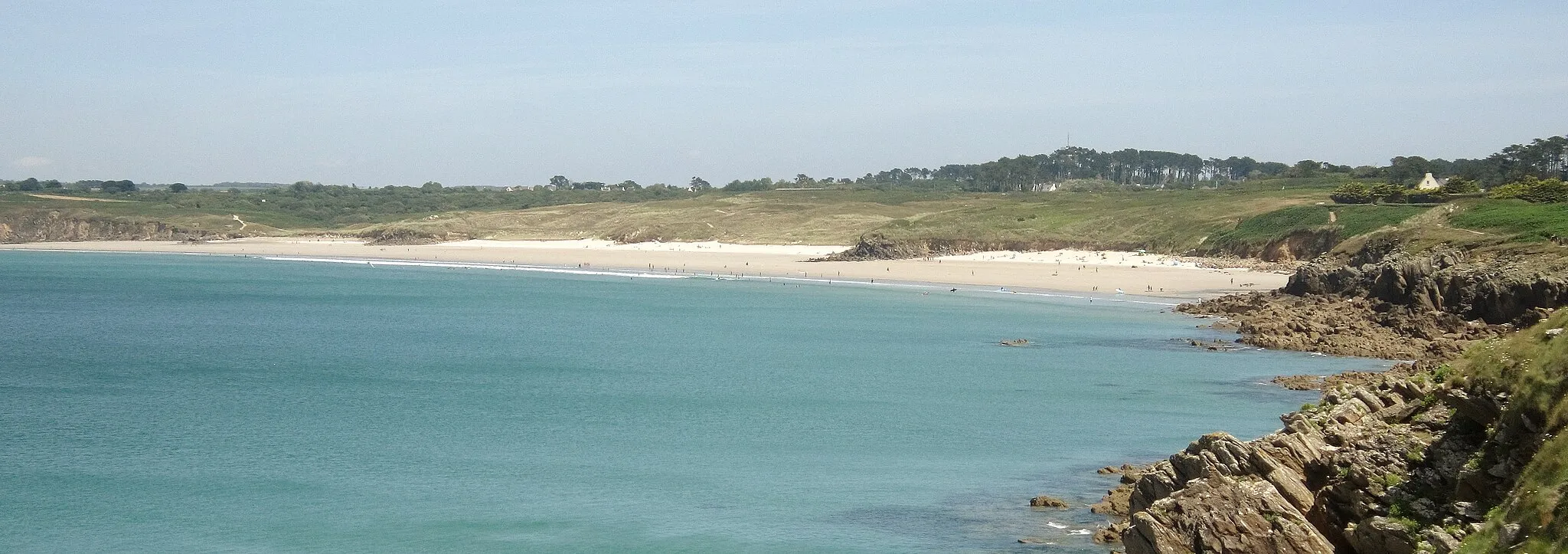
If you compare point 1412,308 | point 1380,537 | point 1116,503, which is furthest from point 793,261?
point 1380,537

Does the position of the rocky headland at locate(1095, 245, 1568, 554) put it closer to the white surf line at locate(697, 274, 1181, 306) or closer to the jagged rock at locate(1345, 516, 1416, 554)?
the jagged rock at locate(1345, 516, 1416, 554)

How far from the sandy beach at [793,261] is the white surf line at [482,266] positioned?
167cm

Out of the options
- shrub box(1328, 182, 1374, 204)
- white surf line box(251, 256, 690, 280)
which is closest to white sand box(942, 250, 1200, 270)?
shrub box(1328, 182, 1374, 204)

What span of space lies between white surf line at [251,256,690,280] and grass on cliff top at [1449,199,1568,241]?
150 feet

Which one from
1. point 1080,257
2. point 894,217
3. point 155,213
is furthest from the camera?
point 155,213

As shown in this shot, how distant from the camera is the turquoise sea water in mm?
20453

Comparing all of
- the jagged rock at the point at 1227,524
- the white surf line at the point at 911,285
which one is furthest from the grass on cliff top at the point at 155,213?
the jagged rock at the point at 1227,524

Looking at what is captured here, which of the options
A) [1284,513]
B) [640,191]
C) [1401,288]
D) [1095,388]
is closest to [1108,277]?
[1401,288]

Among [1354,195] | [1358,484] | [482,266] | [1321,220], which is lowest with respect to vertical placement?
[482,266]

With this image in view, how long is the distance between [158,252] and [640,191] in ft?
241

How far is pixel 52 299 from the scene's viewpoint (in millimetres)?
69562

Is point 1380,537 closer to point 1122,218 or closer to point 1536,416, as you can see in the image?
point 1536,416

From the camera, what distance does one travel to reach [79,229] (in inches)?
5369

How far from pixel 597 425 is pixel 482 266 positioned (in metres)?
74.3
